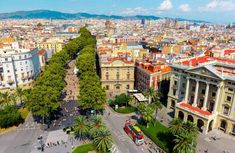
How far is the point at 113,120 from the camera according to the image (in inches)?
3246

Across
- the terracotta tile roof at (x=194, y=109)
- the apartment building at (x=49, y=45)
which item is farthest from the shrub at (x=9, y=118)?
the apartment building at (x=49, y=45)

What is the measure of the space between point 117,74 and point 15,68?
175ft

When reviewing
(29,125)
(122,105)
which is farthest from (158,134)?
(29,125)

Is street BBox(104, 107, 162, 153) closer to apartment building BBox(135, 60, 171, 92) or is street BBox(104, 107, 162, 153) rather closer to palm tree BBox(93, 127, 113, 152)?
palm tree BBox(93, 127, 113, 152)

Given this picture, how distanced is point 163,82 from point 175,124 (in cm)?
3981

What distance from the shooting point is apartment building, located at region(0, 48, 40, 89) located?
340 feet

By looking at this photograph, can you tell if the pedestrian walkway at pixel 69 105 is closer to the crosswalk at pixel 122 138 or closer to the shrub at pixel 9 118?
the shrub at pixel 9 118

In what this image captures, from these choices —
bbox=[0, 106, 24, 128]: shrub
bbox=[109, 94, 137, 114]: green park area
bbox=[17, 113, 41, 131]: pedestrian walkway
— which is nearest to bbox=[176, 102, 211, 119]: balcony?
bbox=[109, 94, 137, 114]: green park area

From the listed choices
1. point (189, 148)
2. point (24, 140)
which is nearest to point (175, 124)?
point (189, 148)

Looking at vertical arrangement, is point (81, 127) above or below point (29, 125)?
above

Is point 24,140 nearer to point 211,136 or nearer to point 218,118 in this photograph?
point 211,136

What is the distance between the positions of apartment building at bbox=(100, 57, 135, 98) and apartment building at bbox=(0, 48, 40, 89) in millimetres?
40866

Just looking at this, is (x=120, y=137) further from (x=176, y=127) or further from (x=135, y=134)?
(x=176, y=127)

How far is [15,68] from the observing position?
350 feet
